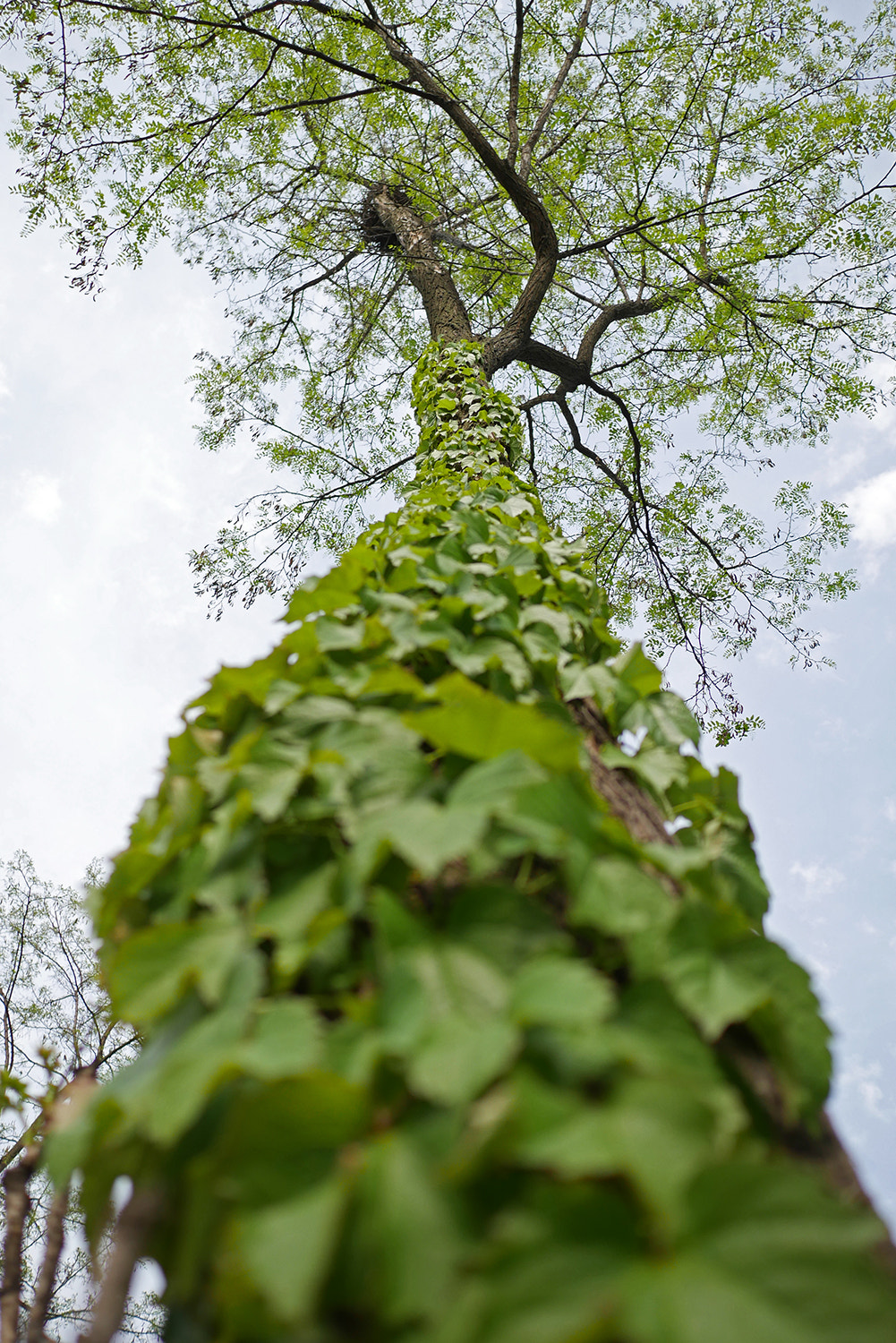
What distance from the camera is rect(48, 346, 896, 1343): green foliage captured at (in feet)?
1.59

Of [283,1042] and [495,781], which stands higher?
[495,781]

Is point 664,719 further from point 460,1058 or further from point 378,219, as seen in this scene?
point 378,219

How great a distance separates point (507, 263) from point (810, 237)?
2.57 meters

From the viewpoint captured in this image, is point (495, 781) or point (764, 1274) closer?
point (764, 1274)

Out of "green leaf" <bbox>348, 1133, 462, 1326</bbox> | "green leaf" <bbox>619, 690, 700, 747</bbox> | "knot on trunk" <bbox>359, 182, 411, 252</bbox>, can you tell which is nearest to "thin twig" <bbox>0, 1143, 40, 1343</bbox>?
"green leaf" <bbox>348, 1133, 462, 1326</bbox>

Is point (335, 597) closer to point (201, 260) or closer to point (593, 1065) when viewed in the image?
point (593, 1065)

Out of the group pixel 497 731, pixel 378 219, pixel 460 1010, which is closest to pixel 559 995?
pixel 460 1010

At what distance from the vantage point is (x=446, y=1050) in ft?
1.95

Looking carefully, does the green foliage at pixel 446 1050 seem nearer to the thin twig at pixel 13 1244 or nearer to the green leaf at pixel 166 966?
the green leaf at pixel 166 966

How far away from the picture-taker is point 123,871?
37.7 inches

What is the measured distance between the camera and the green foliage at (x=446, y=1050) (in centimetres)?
49

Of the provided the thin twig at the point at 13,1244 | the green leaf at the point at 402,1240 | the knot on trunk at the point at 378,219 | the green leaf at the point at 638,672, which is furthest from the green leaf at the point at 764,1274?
the knot on trunk at the point at 378,219

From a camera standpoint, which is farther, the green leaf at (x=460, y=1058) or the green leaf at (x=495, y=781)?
the green leaf at (x=495, y=781)

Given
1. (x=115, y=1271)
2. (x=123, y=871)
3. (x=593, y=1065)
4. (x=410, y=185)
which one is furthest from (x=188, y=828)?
(x=410, y=185)
